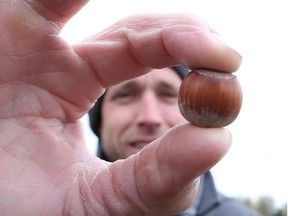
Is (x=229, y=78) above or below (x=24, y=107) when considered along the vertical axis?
above

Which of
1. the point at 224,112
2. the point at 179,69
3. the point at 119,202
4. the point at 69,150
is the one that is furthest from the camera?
the point at 179,69

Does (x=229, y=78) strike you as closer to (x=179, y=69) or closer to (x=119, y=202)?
(x=119, y=202)

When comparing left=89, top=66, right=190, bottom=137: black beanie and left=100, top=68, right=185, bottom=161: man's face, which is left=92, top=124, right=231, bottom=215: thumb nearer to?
left=100, top=68, right=185, bottom=161: man's face

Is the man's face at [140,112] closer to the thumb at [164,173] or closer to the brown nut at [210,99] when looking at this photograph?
the thumb at [164,173]

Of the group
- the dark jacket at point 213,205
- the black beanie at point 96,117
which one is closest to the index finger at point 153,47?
the dark jacket at point 213,205

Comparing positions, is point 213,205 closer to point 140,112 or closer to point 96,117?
point 140,112

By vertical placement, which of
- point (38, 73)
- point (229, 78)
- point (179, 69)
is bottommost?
point (179, 69)

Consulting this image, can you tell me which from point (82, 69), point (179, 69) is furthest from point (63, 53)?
point (179, 69)
